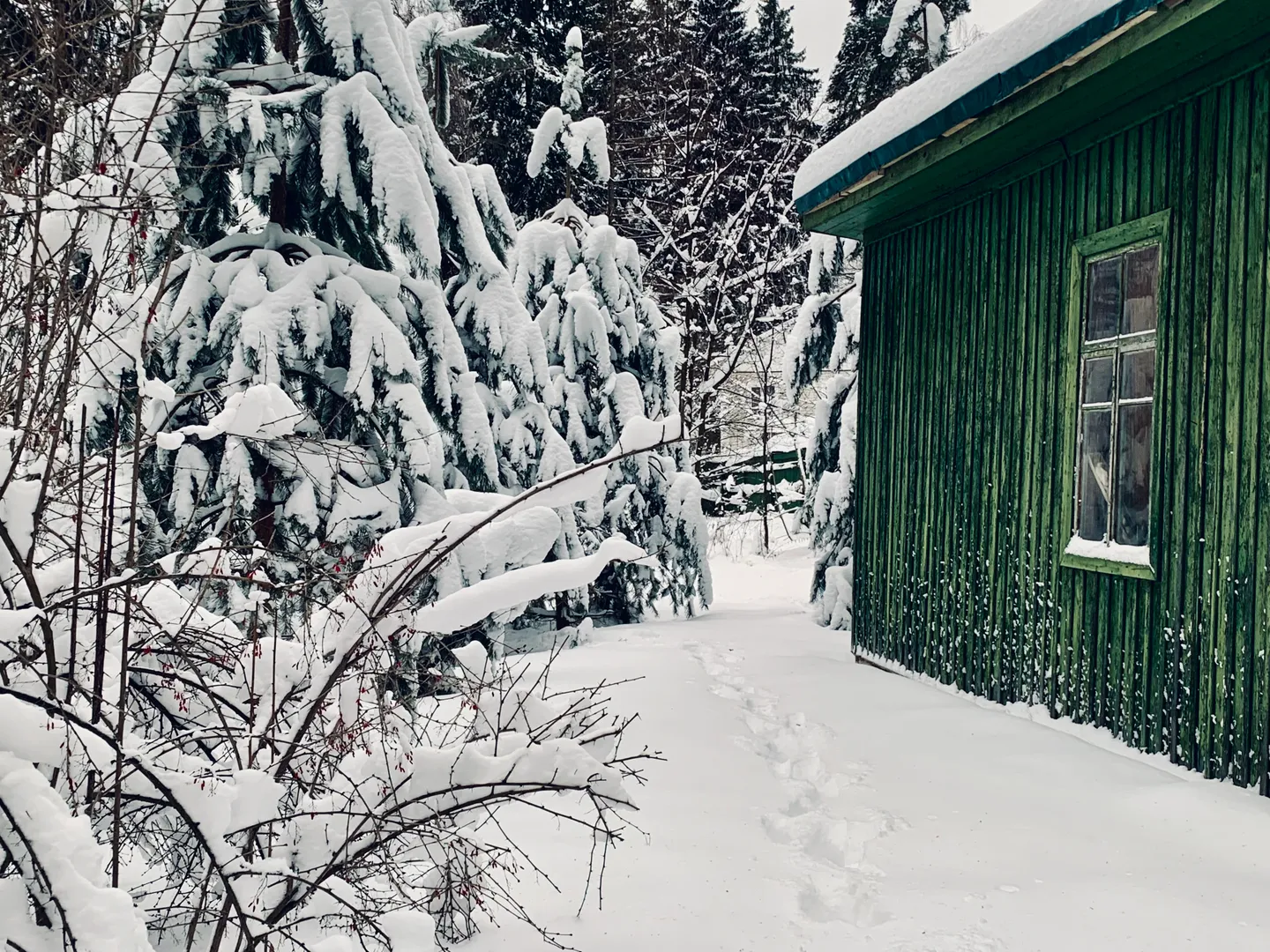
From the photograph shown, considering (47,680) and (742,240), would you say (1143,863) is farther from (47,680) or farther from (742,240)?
(742,240)

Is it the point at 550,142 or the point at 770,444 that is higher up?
the point at 550,142

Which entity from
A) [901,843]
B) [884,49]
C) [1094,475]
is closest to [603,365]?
[1094,475]

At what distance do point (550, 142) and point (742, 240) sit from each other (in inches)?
378

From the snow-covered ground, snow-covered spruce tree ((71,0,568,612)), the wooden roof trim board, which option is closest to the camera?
the snow-covered ground

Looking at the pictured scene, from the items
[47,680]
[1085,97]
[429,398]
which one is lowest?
[47,680]

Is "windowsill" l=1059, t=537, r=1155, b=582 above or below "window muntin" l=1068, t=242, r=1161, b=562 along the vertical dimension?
below

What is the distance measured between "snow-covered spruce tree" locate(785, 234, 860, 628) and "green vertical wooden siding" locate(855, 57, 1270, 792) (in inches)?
69.2

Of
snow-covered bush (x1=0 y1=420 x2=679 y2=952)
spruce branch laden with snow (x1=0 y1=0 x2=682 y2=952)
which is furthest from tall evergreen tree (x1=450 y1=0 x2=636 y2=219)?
snow-covered bush (x1=0 y1=420 x2=679 y2=952)

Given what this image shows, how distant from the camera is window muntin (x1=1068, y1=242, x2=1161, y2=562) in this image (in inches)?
176

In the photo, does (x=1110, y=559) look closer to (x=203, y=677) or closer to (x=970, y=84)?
(x=970, y=84)

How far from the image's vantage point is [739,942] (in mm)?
2613

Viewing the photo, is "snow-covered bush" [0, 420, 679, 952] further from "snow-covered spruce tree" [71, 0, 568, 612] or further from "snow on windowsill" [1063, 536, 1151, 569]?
"snow on windowsill" [1063, 536, 1151, 569]

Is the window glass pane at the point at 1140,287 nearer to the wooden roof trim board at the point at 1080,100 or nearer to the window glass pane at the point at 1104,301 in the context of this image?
the window glass pane at the point at 1104,301

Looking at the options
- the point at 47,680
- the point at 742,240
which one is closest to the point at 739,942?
the point at 47,680
